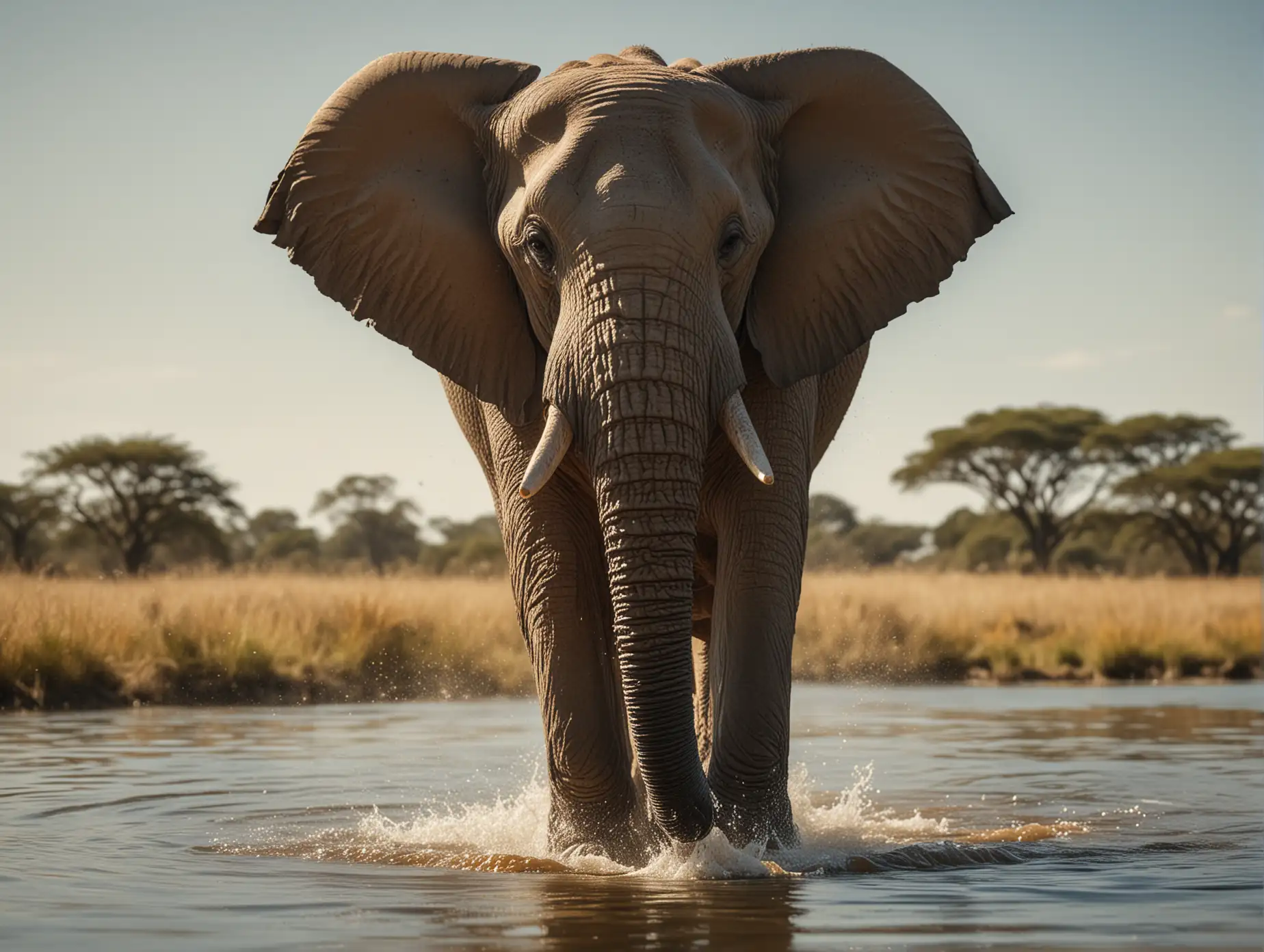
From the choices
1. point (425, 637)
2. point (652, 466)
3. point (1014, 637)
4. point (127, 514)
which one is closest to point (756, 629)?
point (652, 466)

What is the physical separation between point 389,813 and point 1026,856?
3392mm

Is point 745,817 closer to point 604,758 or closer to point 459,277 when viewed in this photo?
point 604,758

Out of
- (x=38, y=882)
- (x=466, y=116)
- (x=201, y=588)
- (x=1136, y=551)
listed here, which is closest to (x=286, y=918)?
(x=38, y=882)

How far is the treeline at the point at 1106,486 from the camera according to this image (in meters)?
45.1

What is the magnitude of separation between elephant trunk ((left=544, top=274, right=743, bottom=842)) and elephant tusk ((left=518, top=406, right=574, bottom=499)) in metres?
0.04

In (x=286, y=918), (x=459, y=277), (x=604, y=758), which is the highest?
(x=459, y=277)

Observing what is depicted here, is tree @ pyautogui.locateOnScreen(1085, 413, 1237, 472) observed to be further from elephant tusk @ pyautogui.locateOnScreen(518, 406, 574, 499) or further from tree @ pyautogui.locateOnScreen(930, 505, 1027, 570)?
elephant tusk @ pyautogui.locateOnScreen(518, 406, 574, 499)

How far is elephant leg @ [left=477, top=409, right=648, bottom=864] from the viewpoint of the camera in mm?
6980

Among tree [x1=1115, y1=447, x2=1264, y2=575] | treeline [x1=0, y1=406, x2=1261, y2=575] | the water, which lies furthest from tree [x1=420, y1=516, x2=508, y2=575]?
the water

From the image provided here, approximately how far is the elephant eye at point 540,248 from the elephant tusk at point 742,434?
31.5 inches

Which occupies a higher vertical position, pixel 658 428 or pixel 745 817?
pixel 658 428

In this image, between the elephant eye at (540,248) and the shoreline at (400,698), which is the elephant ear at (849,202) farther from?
the shoreline at (400,698)

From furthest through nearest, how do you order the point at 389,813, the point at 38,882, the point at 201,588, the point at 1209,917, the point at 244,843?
the point at 201,588
the point at 389,813
the point at 244,843
the point at 38,882
the point at 1209,917

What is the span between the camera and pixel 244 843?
25.9ft
